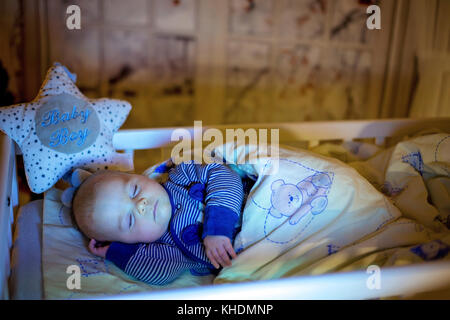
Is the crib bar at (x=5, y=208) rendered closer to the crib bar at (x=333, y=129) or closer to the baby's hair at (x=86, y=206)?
the baby's hair at (x=86, y=206)

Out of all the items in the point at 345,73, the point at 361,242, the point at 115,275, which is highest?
the point at 345,73

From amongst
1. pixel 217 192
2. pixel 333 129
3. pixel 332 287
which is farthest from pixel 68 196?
pixel 333 129

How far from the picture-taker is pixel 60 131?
1.03 m

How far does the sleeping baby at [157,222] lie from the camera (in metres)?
0.89

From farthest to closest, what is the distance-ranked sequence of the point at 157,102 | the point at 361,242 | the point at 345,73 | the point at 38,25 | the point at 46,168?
the point at 345,73 < the point at 157,102 < the point at 38,25 < the point at 46,168 < the point at 361,242

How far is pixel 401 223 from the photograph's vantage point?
0.88 metres

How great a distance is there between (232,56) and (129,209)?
1395 millimetres

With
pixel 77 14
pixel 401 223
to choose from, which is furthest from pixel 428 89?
pixel 77 14

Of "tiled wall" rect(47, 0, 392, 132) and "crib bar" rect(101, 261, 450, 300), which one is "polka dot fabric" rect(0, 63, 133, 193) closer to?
"crib bar" rect(101, 261, 450, 300)

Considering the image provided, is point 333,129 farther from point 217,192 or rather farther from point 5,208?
point 5,208
